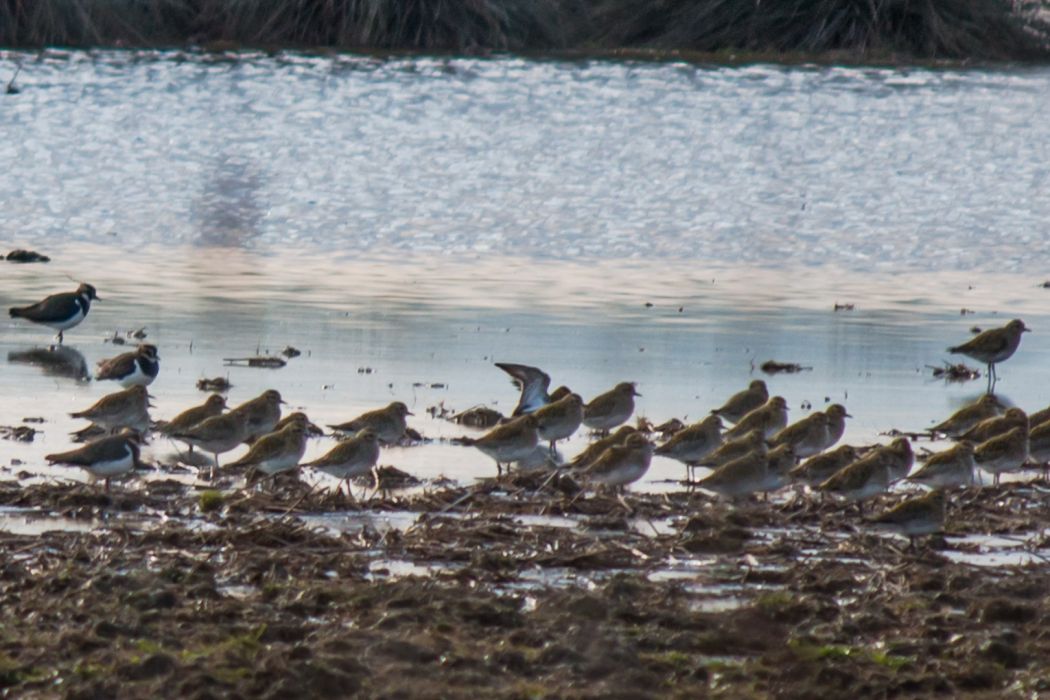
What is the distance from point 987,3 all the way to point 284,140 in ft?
79.0

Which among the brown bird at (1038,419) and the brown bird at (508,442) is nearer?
the brown bird at (508,442)

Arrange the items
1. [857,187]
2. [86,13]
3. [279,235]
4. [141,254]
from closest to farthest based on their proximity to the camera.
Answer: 1. [141,254]
2. [279,235]
3. [857,187]
4. [86,13]

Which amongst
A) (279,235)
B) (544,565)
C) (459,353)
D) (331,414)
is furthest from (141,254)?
(544,565)

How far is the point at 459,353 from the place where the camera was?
49.6 ft

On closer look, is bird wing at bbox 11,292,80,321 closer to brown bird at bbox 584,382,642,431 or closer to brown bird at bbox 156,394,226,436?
brown bird at bbox 156,394,226,436

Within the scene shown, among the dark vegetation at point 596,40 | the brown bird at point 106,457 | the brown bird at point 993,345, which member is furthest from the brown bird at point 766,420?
the dark vegetation at point 596,40

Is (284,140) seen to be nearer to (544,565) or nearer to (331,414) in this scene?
(331,414)

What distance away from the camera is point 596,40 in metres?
49.6

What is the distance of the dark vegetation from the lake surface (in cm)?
473

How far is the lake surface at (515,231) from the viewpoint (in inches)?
571

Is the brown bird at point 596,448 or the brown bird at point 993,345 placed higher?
the brown bird at point 993,345

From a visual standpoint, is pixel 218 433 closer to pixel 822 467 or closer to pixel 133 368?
pixel 133 368

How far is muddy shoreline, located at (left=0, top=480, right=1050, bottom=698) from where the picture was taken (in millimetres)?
6848

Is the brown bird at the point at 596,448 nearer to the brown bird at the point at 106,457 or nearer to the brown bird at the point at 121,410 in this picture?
the brown bird at the point at 106,457
